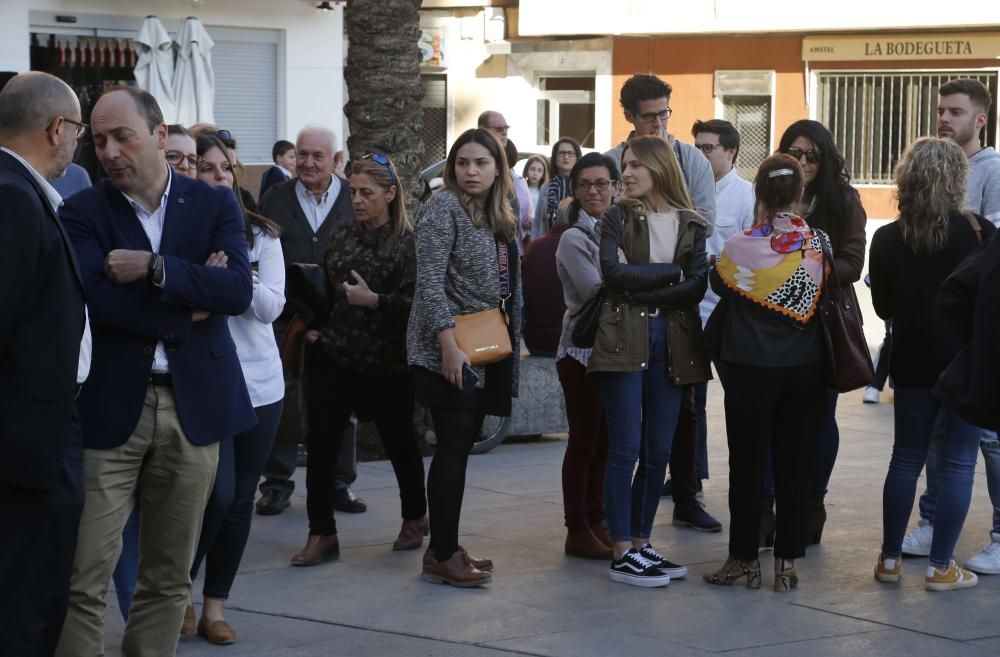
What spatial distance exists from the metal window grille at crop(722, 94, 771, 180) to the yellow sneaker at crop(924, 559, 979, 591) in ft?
74.1

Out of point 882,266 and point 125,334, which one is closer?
point 125,334

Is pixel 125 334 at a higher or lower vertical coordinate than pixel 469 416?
higher

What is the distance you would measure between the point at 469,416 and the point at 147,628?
1970 millimetres

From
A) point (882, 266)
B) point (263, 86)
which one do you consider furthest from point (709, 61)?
point (882, 266)

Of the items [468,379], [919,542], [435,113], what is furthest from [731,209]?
[435,113]

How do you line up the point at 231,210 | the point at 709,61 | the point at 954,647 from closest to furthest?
1. the point at 231,210
2. the point at 954,647
3. the point at 709,61

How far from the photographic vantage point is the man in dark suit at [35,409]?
12.5ft

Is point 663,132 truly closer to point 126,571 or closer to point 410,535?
point 410,535

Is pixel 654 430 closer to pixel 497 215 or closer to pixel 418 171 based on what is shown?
pixel 497 215

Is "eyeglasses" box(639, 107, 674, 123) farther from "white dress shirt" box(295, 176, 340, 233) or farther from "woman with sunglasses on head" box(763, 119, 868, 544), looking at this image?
"white dress shirt" box(295, 176, 340, 233)

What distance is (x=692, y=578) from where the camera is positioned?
6.66m

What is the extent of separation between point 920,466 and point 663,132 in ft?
7.38

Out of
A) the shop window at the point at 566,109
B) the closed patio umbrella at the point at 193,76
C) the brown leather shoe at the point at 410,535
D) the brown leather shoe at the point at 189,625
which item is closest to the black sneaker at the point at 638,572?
the brown leather shoe at the point at 410,535

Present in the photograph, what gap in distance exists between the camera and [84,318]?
4070mm
